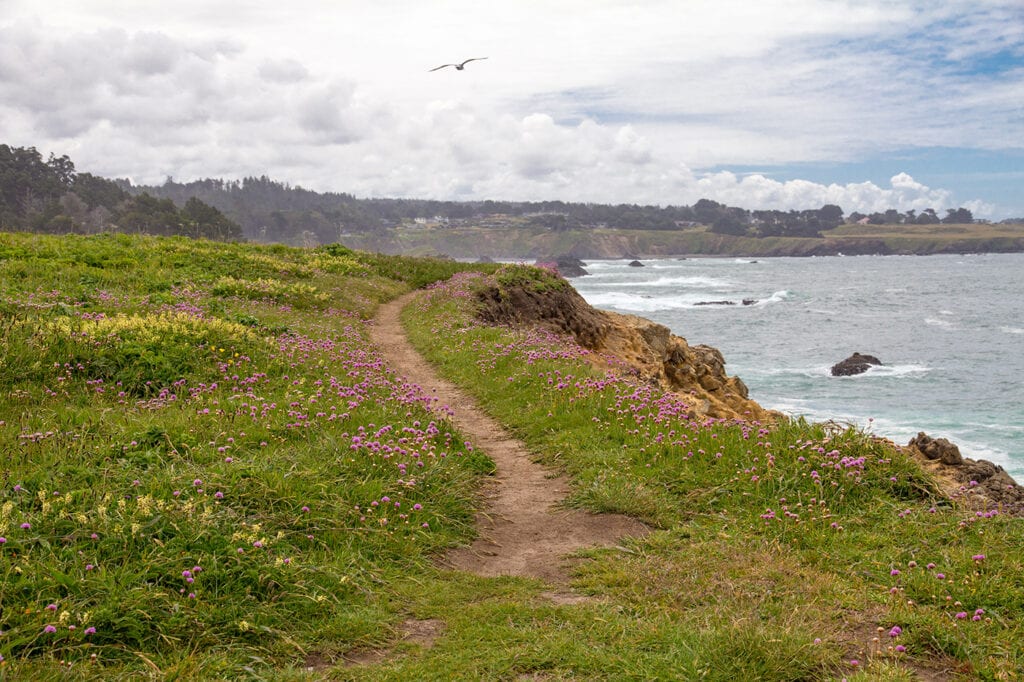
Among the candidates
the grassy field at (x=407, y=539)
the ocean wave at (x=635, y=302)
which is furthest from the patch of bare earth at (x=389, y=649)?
the ocean wave at (x=635, y=302)

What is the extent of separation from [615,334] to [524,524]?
18.3 metres

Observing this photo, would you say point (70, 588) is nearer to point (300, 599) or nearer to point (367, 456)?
point (300, 599)

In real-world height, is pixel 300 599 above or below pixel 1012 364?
above

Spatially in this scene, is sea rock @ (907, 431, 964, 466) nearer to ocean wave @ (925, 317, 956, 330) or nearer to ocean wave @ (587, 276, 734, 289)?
ocean wave @ (925, 317, 956, 330)

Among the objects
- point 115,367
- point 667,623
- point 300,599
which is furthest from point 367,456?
point 115,367

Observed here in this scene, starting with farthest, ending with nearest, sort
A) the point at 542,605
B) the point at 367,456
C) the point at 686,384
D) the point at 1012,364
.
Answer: the point at 1012,364 < the point at 686,384 < the point at 367,456 < the point at 542,605

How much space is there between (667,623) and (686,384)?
17.9 metres

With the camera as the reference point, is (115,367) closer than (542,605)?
No

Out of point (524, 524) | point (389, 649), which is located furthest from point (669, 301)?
point (389, 649)

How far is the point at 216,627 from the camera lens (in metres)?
5.07

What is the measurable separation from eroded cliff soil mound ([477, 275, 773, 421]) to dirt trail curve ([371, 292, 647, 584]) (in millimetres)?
11851

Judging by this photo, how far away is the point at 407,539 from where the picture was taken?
6.94 meters

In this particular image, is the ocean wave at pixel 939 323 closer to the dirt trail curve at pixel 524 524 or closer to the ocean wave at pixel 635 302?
the ocean wave at pixel 635 302

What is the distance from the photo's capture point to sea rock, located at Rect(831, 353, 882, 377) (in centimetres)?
3856
